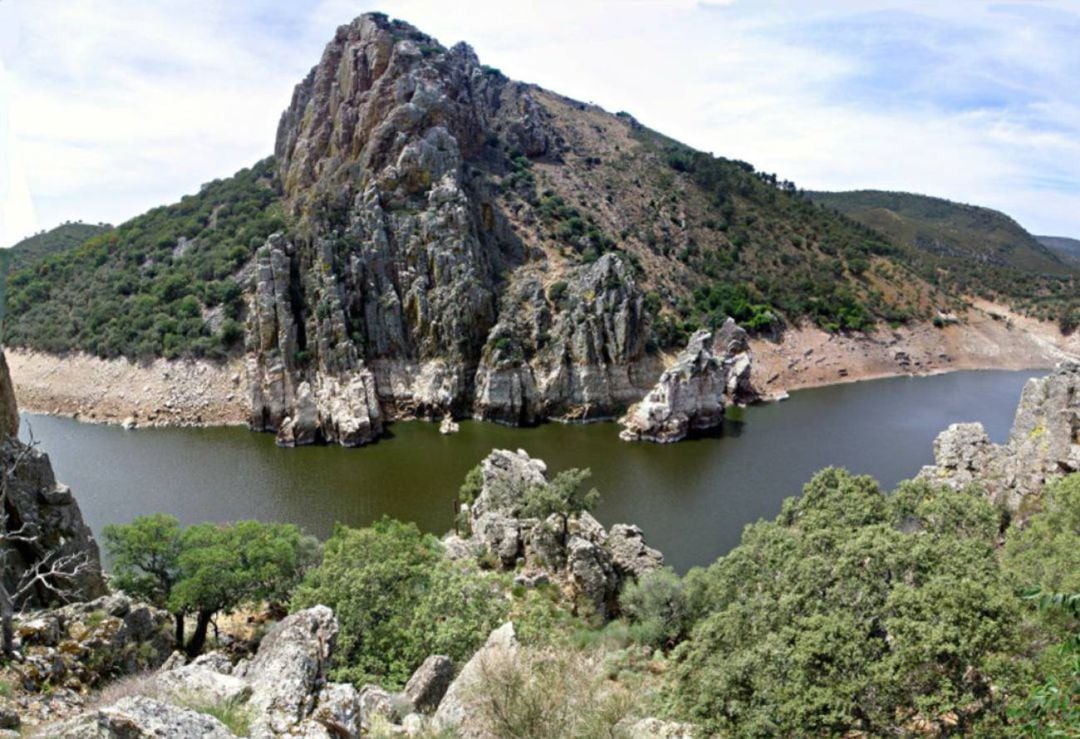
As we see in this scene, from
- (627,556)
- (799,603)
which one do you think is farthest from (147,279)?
(799,603)

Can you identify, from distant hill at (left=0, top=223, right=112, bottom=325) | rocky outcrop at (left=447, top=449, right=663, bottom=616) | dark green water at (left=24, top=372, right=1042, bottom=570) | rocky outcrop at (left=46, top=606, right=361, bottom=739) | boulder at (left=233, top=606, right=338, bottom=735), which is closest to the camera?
rocky outcrop at (left=46, top=606, right=361, bottom=739)

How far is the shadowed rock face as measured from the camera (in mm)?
54406

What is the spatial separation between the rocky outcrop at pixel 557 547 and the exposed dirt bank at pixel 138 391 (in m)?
34.6

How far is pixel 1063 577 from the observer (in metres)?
15.2

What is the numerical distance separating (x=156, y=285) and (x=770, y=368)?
210 ft

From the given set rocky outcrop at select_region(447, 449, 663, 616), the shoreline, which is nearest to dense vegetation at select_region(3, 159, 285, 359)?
the shoreline

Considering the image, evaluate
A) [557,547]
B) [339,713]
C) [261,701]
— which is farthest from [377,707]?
[557,547]

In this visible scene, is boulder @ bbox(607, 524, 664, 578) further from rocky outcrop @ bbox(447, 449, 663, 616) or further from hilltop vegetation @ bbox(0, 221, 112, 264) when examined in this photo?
hilltop vegetation @ bbox(0, 221, 112, 264)

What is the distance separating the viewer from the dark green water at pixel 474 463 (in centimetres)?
3650

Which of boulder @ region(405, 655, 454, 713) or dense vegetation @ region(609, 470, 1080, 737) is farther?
boulder @ region(405, 655, 454, 713)

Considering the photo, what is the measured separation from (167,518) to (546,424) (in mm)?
36416

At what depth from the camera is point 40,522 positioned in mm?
17062

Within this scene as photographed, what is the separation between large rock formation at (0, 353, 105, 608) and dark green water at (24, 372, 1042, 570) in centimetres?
1735

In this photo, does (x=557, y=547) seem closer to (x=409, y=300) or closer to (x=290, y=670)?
(x=290, y=670)
